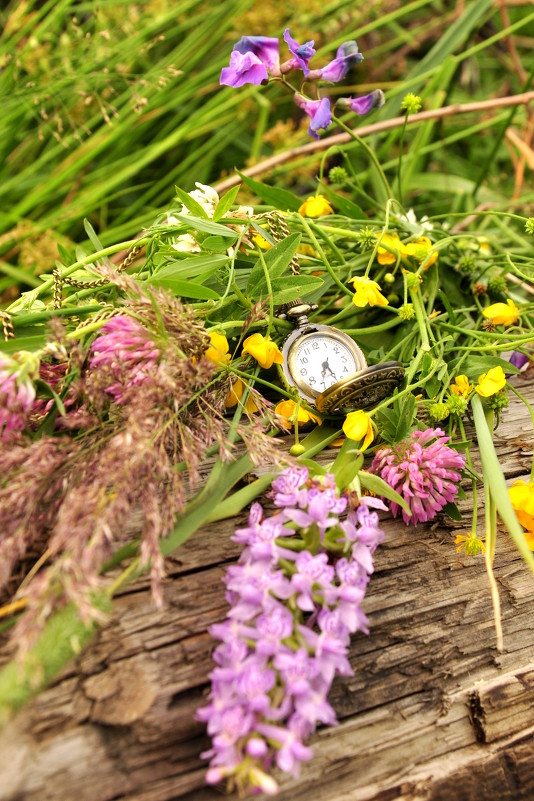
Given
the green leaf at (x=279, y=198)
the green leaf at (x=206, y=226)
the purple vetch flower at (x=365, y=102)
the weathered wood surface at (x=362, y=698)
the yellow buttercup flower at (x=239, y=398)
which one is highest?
the purple vetch flower at (x=365, y=102)

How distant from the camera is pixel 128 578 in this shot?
0.70 meters

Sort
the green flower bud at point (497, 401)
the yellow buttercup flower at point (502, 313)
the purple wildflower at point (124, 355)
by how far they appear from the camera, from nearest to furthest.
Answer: the purple wildflower at point (124, 355), the green flower bud at point (497, 401), the yellow buttercup flower at point (502, 313)

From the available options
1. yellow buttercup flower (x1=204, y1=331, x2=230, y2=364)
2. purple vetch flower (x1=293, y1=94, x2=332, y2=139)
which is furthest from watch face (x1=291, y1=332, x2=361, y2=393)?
purple vetch flower (x1=293, y1=94, x2=332, y2=139)

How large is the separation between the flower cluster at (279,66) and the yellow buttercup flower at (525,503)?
22.8 inches

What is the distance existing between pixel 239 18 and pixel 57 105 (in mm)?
497

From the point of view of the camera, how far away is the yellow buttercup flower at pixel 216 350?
0.85 metres

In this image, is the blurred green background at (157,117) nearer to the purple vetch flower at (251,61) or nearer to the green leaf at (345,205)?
the green leaf at (345,205)

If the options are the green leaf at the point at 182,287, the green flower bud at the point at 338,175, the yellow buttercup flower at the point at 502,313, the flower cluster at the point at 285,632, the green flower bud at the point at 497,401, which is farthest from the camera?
the green flower bud at the point at 338,175

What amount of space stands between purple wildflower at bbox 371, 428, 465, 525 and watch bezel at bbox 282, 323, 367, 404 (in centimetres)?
12

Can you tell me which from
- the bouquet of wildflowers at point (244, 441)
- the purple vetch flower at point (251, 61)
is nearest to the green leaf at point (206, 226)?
the bouquet of wildflowers at point (244, 441)

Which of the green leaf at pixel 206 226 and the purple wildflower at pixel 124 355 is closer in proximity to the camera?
the purple wildflower at pixel 124 355

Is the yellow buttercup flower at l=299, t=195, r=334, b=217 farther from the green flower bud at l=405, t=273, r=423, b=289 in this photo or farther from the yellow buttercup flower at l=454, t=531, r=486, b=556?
the yellow buttercup flower at l=454, t=531, r=486, b=556

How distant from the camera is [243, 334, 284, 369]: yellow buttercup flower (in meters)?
0.87

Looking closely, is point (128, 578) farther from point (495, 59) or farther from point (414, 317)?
point (495, 59)
